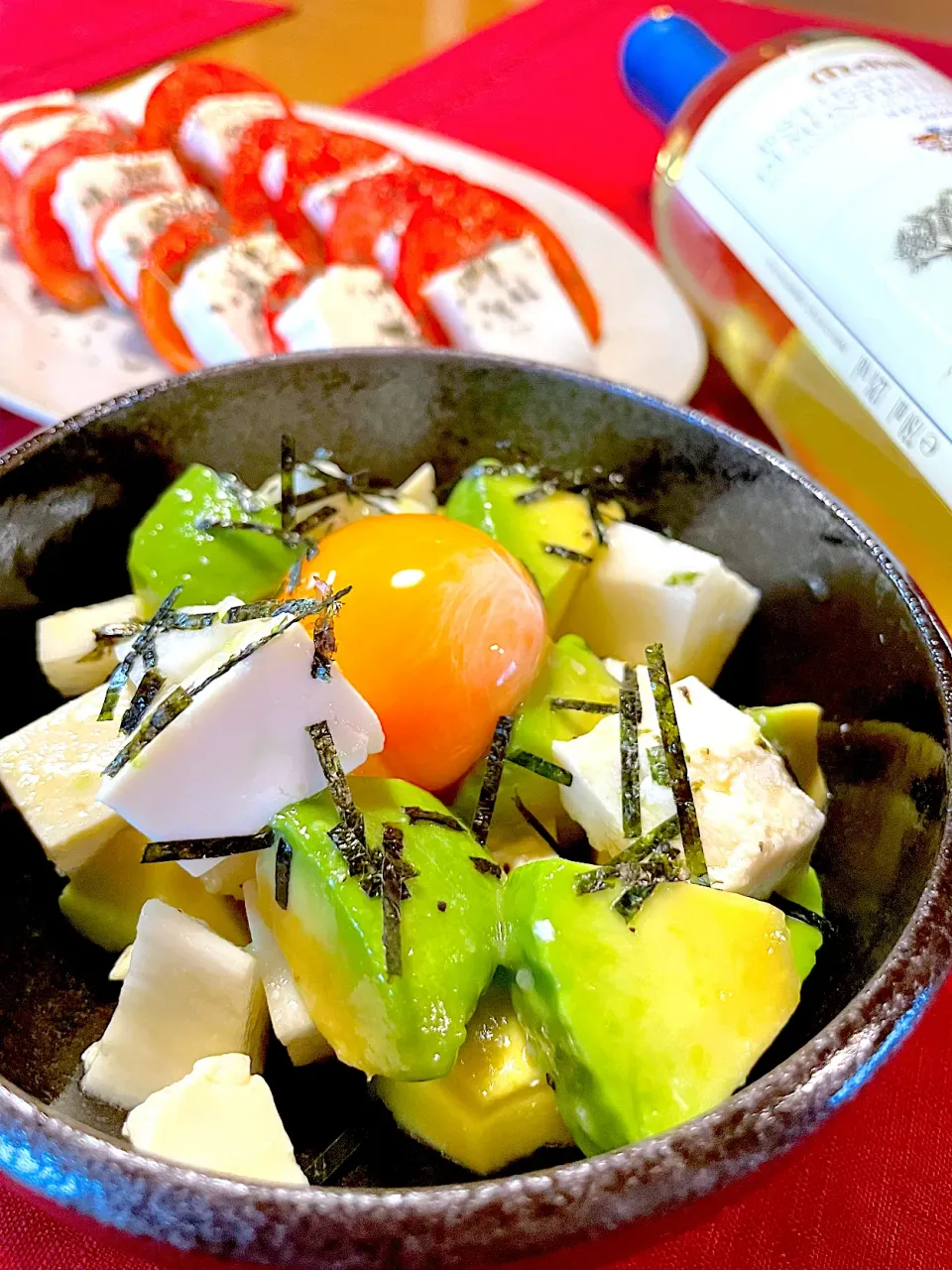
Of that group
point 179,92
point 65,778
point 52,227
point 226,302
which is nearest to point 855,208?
point 226,302

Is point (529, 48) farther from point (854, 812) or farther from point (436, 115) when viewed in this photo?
point (854, 812)

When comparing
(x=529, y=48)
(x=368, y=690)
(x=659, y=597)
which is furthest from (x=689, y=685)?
(x=529, y=48)

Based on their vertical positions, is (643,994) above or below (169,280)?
below

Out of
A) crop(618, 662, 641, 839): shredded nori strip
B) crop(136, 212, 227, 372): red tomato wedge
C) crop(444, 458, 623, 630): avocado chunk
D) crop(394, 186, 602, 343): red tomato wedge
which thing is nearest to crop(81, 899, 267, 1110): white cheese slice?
crop(618, 662, 641, 839): shredded nori strip

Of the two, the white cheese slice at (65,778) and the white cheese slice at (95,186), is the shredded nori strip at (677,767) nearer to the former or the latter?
the white cheese slice at (65,778)

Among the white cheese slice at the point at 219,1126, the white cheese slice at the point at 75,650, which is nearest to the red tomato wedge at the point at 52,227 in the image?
the white cheese slice at the point at 75,650

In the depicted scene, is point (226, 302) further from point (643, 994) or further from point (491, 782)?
point (643, 994)

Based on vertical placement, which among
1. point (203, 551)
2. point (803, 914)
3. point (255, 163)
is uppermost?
point (255, 163)
